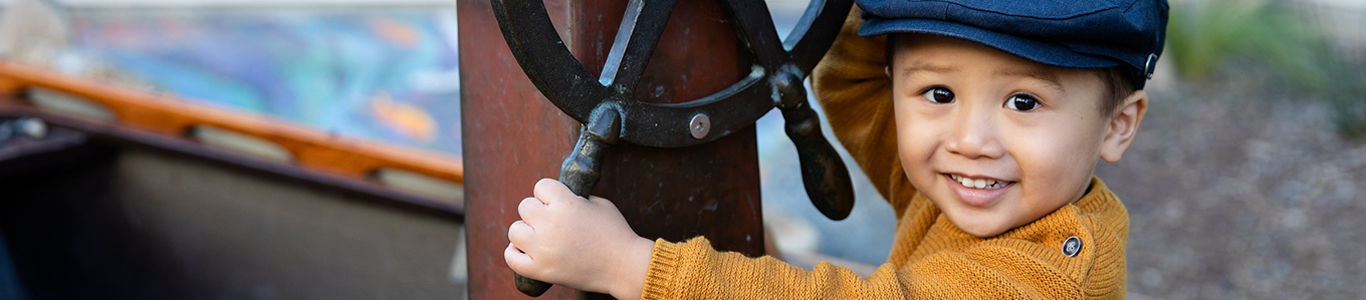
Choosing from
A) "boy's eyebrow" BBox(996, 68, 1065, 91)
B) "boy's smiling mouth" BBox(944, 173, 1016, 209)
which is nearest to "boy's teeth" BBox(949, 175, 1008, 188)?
"boy's smiling mouth" BBox(944, 173, 1016, 209)

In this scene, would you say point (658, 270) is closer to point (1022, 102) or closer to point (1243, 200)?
point (1022, 102)

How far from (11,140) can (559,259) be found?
8.70 ft

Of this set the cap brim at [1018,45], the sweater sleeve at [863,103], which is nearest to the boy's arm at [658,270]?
the cap brim at [1018,45]

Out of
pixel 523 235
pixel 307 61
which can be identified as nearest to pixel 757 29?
pixel 523 235

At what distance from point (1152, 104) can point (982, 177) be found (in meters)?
4.73

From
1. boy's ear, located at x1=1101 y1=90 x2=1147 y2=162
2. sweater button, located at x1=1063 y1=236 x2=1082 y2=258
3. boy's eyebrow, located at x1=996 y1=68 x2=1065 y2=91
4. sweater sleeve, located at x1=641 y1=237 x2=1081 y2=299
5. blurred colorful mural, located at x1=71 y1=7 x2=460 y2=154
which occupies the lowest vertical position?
blurred colorful mural, located at x1=71 y1=7 x2=460 y2=154

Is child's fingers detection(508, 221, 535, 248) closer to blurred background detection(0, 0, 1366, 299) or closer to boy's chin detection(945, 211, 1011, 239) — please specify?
boy's chin detection(945, 211, 1011, 239)

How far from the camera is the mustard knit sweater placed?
2.69ft

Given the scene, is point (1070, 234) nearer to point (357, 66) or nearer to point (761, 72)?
point (761, 72)

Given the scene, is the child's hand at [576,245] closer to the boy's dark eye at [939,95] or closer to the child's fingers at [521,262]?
the child's fingers at [521,262]

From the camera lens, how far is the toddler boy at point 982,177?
0.81 metres

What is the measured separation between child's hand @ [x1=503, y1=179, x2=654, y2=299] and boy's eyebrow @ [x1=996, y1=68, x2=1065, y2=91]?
1.24 ft

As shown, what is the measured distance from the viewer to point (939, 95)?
0.94 m

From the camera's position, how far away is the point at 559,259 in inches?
31.2
